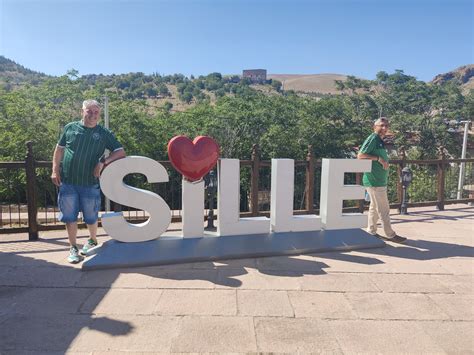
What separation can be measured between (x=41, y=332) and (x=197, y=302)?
4.53 ft

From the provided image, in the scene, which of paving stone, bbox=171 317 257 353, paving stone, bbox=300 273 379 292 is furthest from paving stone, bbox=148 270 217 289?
paving stone, bbox=300 273 379 292

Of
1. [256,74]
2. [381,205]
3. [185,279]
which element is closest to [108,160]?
[185,279]

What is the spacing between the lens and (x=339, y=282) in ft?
14.8

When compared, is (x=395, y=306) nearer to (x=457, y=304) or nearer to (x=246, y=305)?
(x=457, y=304)

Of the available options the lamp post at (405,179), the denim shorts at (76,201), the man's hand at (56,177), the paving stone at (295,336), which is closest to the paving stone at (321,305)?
the paving stone at (295,336)

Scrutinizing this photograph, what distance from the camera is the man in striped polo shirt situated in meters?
4.76

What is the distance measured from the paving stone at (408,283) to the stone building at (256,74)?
170051 millimetres

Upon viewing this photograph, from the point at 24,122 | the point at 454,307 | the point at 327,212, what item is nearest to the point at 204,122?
the point at 24,122

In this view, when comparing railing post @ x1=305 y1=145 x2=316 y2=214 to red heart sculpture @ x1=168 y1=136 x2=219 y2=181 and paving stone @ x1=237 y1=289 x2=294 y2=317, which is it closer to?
red heart sculpture @ x1=168 y1=136 x2=219 y2=181

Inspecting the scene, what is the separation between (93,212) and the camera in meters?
5.05

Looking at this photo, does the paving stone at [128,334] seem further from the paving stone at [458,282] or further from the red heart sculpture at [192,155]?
the paving stone at [458,282]

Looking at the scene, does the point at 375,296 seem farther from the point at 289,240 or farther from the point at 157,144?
the point at 157,144

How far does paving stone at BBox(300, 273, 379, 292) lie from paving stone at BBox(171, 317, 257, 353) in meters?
1.15

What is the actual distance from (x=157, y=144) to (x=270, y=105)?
14425 millimetres
